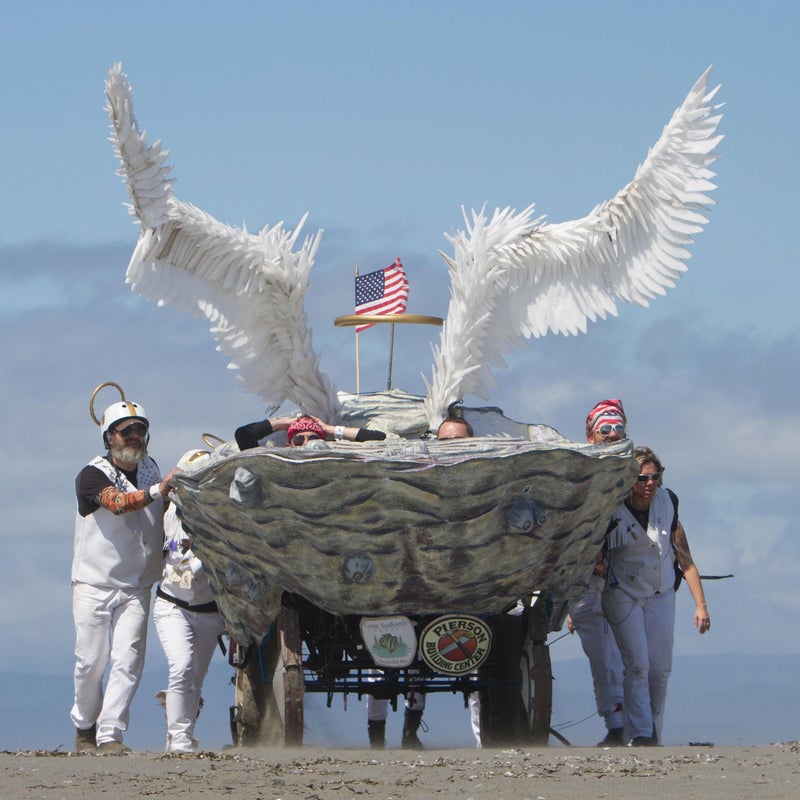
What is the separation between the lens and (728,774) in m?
7.97

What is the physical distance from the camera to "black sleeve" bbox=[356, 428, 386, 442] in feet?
32.5

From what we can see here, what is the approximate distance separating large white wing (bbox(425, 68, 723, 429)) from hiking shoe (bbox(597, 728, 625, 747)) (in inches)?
91.0

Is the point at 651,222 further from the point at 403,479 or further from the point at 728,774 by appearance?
the point at 728,774

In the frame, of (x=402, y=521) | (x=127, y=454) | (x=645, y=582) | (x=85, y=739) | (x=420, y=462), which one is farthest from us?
(x=645, y=582)

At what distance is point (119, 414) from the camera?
33.0 feet

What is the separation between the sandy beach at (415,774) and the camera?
23.8ft

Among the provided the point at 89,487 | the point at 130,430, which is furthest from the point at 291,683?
the point at 130,430

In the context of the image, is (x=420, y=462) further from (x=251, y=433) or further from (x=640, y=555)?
(x=640, y=555)

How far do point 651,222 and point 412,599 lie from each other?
3507 mm

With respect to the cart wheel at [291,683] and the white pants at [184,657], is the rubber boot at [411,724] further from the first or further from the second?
the cart wheel at [291,683]

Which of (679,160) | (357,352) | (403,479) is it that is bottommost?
(403,479)

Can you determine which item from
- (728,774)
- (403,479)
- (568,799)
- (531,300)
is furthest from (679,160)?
(568,799)

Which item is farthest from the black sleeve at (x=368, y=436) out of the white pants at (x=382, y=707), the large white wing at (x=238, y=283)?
the white pants at (x=382, y=707)

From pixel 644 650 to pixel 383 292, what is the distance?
11.5ft
